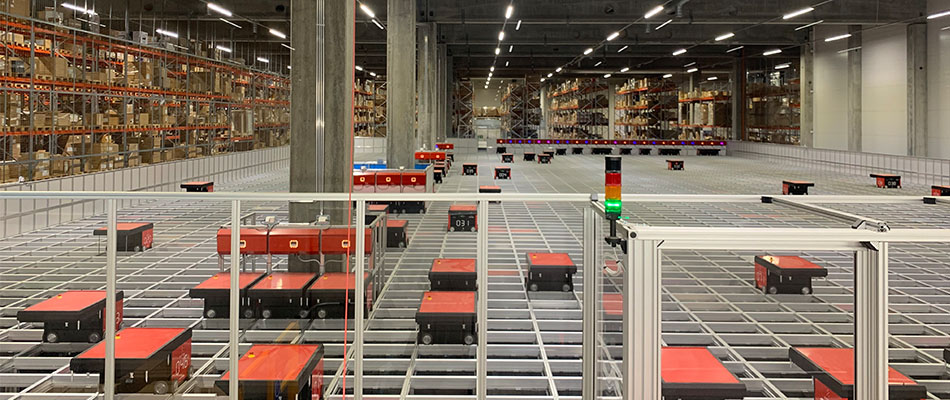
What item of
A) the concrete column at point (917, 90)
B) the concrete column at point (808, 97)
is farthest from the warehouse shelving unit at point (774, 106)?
the concrete column at point (917, 90)

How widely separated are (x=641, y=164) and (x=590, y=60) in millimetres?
14168

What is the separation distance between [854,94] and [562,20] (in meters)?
14.4

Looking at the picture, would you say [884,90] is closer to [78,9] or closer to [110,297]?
[78,9]

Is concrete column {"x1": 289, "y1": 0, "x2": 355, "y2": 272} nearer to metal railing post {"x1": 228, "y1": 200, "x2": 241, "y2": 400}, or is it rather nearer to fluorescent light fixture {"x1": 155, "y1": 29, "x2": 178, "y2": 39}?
metal railing post {"x1": 228, "y1": 200, "x2": 241, "y2": 400}

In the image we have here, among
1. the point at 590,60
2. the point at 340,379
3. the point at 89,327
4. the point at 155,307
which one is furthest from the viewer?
the point at 590,60

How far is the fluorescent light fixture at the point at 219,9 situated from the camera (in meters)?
21.9

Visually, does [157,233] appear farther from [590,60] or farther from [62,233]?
[590,60]

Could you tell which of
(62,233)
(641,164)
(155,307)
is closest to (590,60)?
(641,164)

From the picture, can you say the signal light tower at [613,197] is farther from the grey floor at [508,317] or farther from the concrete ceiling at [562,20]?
the concrete ceiling at [562,20]

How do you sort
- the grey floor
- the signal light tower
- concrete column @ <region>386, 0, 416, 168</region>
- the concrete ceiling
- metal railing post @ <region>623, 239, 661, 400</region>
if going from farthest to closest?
concrete column @ <region>386, 0, 416, 168</region> < the concrete ceiling < the grey floor < the signal light tower < metal railing post @ <region>623, 239, 661, 400</region>

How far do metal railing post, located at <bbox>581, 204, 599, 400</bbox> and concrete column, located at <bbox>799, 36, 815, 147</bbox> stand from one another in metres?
35.9

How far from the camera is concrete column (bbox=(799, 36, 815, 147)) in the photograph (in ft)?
118

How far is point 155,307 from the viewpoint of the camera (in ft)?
24.2

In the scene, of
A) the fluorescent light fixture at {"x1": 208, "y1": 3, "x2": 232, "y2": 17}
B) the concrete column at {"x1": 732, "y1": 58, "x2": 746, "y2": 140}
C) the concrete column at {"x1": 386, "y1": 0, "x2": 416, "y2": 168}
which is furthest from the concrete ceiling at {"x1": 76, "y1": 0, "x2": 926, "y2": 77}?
the concrete column at {"x1": 386, "y1": 0, "x2": 416, "y2": 168}
